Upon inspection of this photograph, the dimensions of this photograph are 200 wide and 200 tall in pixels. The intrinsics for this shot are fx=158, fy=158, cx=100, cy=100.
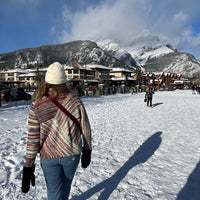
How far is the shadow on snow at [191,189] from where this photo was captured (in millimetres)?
2613

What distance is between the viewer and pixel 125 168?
3459 mm

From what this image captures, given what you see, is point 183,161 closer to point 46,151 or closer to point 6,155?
point 46,151

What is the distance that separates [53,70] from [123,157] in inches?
125

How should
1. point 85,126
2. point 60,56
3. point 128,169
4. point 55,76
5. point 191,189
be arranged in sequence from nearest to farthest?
point 55,76, point 85,126, point 191,189, point 128,169, point 60,56

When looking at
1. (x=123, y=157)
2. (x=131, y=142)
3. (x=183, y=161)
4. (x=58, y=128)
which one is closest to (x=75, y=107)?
(x=58, y=128)

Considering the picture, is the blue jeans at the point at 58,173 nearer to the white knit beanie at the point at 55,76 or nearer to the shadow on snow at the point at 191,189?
the white knit beanie at the point at 55,76

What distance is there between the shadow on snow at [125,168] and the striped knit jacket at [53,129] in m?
1.47

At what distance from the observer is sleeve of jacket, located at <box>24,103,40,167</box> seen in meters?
1.52

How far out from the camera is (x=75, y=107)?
1.55 meters

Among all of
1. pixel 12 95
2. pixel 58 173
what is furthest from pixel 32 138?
pixel 12 95

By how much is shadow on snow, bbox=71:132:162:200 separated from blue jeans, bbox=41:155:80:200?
114 centimetres

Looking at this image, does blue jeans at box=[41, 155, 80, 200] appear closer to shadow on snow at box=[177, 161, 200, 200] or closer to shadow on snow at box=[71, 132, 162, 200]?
shadow on snow at box=[71, 132, 162, 200]

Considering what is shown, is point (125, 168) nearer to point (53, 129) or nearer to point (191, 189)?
point (191, 189)

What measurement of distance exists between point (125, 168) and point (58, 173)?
2259mm
